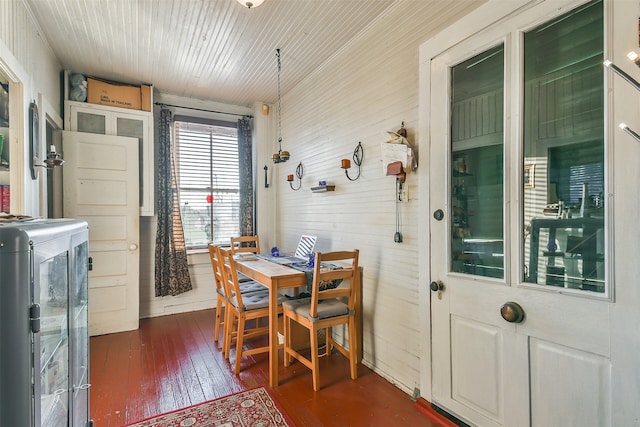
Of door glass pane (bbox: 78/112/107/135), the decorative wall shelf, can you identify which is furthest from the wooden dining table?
door glass pane (bbox: 78/112/107/135)

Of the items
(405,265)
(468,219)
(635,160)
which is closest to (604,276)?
(635,160)

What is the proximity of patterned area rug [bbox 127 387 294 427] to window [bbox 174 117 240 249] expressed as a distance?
2508mm

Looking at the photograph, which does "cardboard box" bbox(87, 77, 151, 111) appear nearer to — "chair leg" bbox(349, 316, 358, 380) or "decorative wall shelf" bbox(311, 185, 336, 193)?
"decorative wall shelf" bbox(311, 185, 336, 193)

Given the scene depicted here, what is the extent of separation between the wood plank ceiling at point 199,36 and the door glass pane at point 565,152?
52.0 inches

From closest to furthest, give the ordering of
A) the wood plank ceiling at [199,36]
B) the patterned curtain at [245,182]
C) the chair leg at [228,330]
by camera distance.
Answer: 1. the wood plank ceiling at [199,36]
2. the chair leg at [228,330]
3. the patterned curtain at [245,182]

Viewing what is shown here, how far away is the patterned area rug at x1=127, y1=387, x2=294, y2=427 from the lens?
1.95 meters

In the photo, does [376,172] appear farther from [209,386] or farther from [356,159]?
[209,386]

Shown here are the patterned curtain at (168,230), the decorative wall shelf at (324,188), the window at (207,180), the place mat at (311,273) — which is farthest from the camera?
the window at (207,180)

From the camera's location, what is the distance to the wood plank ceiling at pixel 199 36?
94.2 inches

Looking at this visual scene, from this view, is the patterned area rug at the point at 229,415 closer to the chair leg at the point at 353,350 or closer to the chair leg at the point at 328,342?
the chair leg at the point at 353,350

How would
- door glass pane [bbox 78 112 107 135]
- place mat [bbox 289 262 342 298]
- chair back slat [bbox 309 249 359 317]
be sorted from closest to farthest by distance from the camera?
chair back slat [bbox 309 249 359 317] → place mat [bbox 289 262 342 298] → door glass pane [bbox 78 112 107 135]

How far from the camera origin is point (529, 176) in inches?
60.4

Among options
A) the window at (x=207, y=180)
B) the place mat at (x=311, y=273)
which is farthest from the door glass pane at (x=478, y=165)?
the window at (x=207, y=180)

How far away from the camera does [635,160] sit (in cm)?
118
